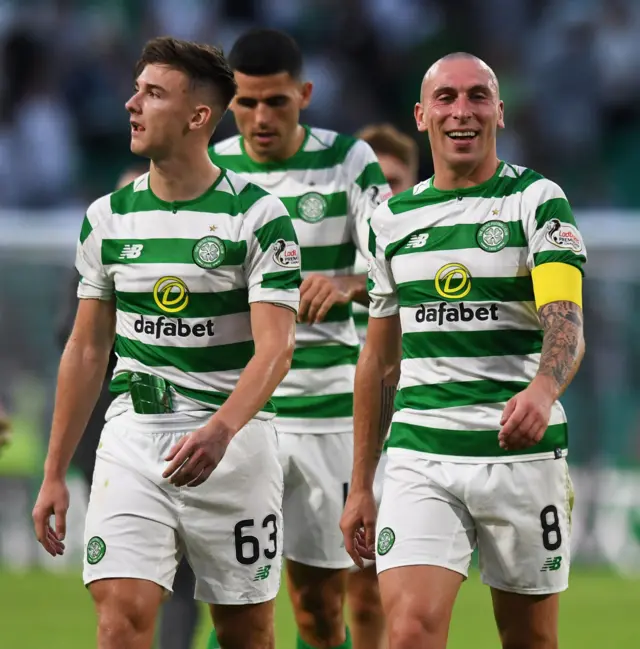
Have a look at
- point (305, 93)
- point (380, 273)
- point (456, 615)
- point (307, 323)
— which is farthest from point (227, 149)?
point (456, 615)

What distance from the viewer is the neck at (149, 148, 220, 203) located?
188 inches

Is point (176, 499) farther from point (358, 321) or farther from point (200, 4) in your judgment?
point (200, 4)

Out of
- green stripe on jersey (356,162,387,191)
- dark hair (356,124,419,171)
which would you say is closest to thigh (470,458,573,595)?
green stripe on jersey (356,162,387,191)

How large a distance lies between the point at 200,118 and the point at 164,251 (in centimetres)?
45

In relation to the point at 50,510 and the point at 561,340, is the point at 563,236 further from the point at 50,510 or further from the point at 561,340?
the point at 50,510

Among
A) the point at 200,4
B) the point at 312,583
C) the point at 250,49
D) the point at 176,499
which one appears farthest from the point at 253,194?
the point at 200,4

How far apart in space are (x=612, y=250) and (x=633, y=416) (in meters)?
1.28

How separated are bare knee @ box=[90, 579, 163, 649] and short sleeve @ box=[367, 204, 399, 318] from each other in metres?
1.12

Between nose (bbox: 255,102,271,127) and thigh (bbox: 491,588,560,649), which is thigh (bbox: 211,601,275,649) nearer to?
thigh (bbox: 491,588,560,649)

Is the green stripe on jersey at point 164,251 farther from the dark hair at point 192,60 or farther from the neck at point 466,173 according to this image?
the neck at point 466,173

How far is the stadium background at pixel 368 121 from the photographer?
1059 cm

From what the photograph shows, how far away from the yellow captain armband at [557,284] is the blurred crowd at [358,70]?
29.4ft

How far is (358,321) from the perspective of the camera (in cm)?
678

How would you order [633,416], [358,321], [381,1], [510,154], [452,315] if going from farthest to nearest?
[381,1], [510,154], [633,416], [358,321], [452,315]
